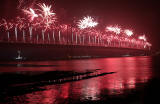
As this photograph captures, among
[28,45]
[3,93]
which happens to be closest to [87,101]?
[3,93]

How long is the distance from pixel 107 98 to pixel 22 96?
523 centimetres

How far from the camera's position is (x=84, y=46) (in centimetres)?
11038

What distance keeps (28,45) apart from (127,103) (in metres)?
75.0

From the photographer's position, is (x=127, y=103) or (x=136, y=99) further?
(x=136, y=99)

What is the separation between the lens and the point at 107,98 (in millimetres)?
17078

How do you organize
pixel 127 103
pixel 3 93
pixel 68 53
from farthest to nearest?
pixel 68 53
pixel 3 93
pixel 127 103

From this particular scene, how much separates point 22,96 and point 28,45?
71415mm

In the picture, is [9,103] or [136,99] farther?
[136,99]

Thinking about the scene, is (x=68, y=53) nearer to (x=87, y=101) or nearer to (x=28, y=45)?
(x=28, y=45)

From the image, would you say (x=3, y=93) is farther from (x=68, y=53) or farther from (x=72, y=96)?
(x=68, y=53)

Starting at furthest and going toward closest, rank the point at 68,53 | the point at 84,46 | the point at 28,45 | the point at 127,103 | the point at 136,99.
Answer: the point at 68,53 < the point at 84,46 < the point at 28,45 < the point at 136,99 < the point at 127,103

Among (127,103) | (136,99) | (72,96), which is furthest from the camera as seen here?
(72,96)

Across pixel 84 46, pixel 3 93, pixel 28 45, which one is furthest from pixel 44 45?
A: pixel 3 93

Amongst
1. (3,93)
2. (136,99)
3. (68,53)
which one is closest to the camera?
(136,99)
